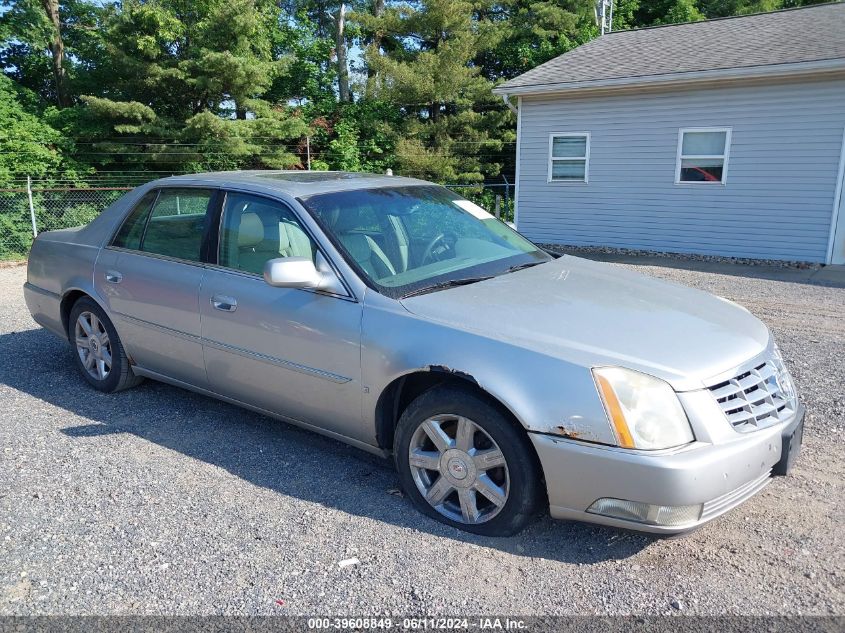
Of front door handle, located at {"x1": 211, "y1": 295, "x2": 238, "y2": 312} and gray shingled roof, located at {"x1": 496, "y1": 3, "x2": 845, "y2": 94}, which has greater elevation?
gray shingled roof, located at {"x1": 496, "y1": 3, "x2": 845, "y2": 94}

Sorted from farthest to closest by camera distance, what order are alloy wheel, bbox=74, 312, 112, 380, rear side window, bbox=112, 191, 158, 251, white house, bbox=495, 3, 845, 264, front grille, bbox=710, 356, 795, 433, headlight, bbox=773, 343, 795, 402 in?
white house, bbox=495, 3, 845, 264 → alloy wheel, bbox=74, 312, 112, 380 → rear side window, bbox=112, 191, 158, 251 → headlight, bbox=773, 343, 795, 402 → front grille, bbox=710, 356, 795, 433

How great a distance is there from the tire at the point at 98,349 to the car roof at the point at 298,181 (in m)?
1.11

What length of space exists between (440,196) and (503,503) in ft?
7.49

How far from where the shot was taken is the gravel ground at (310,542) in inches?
108

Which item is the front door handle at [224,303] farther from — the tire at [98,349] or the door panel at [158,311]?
the tire at [98,349]

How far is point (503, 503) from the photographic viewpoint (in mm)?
3047

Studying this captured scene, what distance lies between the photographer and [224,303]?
3.99 meters

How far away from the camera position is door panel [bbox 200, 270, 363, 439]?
349 cm

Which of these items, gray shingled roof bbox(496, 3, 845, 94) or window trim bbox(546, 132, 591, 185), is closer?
gray shingled roof bbox(496, 3, 845, 94)

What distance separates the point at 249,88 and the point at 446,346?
18.7m

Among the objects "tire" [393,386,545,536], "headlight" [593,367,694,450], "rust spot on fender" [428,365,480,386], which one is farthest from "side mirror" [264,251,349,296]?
"headlight" [593,367,694,450]

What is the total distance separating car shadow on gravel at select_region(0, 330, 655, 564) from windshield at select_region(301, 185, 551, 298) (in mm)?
1120

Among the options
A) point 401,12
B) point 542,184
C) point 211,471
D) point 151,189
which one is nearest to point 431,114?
point 401,12

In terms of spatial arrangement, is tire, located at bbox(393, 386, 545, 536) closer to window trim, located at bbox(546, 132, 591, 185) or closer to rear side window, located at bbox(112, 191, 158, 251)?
rear side window, located at bbox(112, 191, 158, 251)
